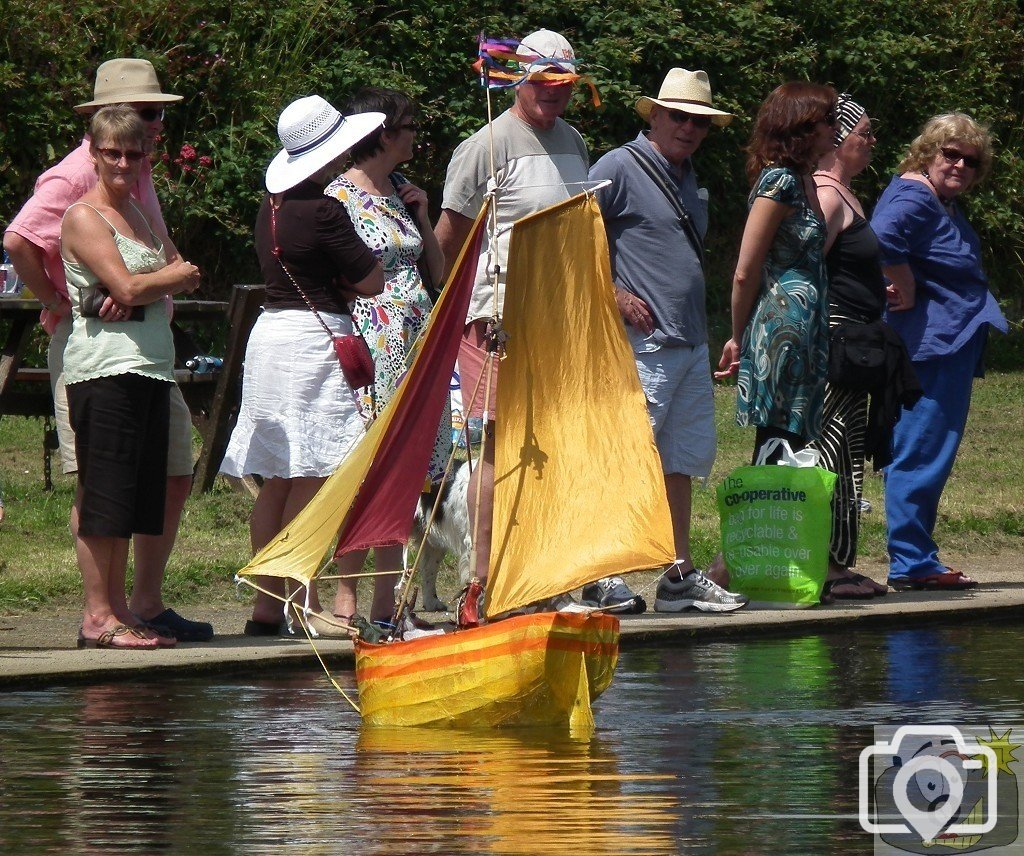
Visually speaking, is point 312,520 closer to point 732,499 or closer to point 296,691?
Result: point 296,691

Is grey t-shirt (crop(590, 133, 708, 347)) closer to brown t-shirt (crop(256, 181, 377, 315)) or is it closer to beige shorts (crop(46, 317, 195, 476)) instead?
brown t-shirt (crop(256, 181, 377, 315))

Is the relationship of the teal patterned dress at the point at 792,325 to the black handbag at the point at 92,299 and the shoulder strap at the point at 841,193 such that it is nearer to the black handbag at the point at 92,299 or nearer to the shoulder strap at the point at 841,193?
the shoulder strap at the point at 841,193

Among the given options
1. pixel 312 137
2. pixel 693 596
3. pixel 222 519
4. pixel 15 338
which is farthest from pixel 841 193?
pixel 15 338

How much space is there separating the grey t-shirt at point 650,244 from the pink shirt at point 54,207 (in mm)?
2001

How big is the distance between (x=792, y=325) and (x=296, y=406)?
2.25 m

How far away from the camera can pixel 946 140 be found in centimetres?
959

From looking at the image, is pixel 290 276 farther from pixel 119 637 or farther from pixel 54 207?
pixel 119 637

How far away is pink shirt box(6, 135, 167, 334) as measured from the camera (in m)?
7.68

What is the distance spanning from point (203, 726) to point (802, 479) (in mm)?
3354

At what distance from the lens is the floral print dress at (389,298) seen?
8031mm

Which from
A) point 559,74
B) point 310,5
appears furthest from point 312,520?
point 310,5

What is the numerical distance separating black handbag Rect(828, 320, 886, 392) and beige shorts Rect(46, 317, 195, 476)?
286 cm

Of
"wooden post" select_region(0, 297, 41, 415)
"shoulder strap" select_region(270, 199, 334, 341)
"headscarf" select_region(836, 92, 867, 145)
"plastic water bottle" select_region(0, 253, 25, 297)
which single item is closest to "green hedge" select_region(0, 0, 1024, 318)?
"plastic water bottle" select_region(0, 253, 25, 297)

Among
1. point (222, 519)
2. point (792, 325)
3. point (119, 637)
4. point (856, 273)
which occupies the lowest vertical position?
point (119, 637)
